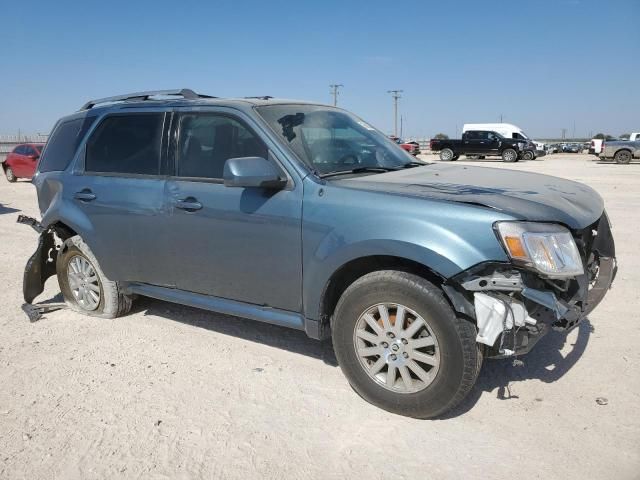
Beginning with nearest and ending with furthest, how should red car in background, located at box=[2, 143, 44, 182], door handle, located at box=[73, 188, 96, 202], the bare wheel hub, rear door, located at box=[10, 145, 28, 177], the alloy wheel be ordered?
Answer: 1. the bare wheel hub
2. door handle, located at box=[73, 188, 96, 202]
3. the alloy wheel
4. red car in background, located at box=[2, 143, 44, 182]
5. rear door, located at box=[10, 145, 28, 177]

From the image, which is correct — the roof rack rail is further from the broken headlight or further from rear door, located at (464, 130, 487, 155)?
rear door, located at (464, 130, 487, 155)

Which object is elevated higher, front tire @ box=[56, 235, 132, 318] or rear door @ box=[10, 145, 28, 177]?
rear door @ box=[10, 145, 28, 177]

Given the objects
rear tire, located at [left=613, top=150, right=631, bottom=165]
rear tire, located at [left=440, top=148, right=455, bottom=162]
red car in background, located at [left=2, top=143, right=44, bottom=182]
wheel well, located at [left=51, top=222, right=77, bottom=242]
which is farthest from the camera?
rear tire, located at [left=440, top=148, right=455, bottom=162]

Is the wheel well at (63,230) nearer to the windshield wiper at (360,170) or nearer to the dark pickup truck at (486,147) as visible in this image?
the windshield wiper at (360,170)

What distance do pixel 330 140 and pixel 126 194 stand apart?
173 centimetres

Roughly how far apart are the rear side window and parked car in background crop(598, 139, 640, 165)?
94.8ft

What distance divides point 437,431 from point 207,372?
5.58 ft

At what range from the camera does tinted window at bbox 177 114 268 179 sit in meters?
3.77

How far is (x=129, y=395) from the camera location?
3.54 metres

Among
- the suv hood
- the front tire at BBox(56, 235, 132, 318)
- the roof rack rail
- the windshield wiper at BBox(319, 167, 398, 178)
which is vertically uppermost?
the roof rack rail

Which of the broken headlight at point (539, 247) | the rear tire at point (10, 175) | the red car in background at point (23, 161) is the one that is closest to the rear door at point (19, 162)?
the red car in background at point (23, 161)

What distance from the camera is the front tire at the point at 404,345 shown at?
2.92 m

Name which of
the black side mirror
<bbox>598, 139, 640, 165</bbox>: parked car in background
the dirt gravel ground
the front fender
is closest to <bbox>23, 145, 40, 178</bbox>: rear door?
the dirt gravel ground

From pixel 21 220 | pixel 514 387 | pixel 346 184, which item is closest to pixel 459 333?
pixel 514 387
